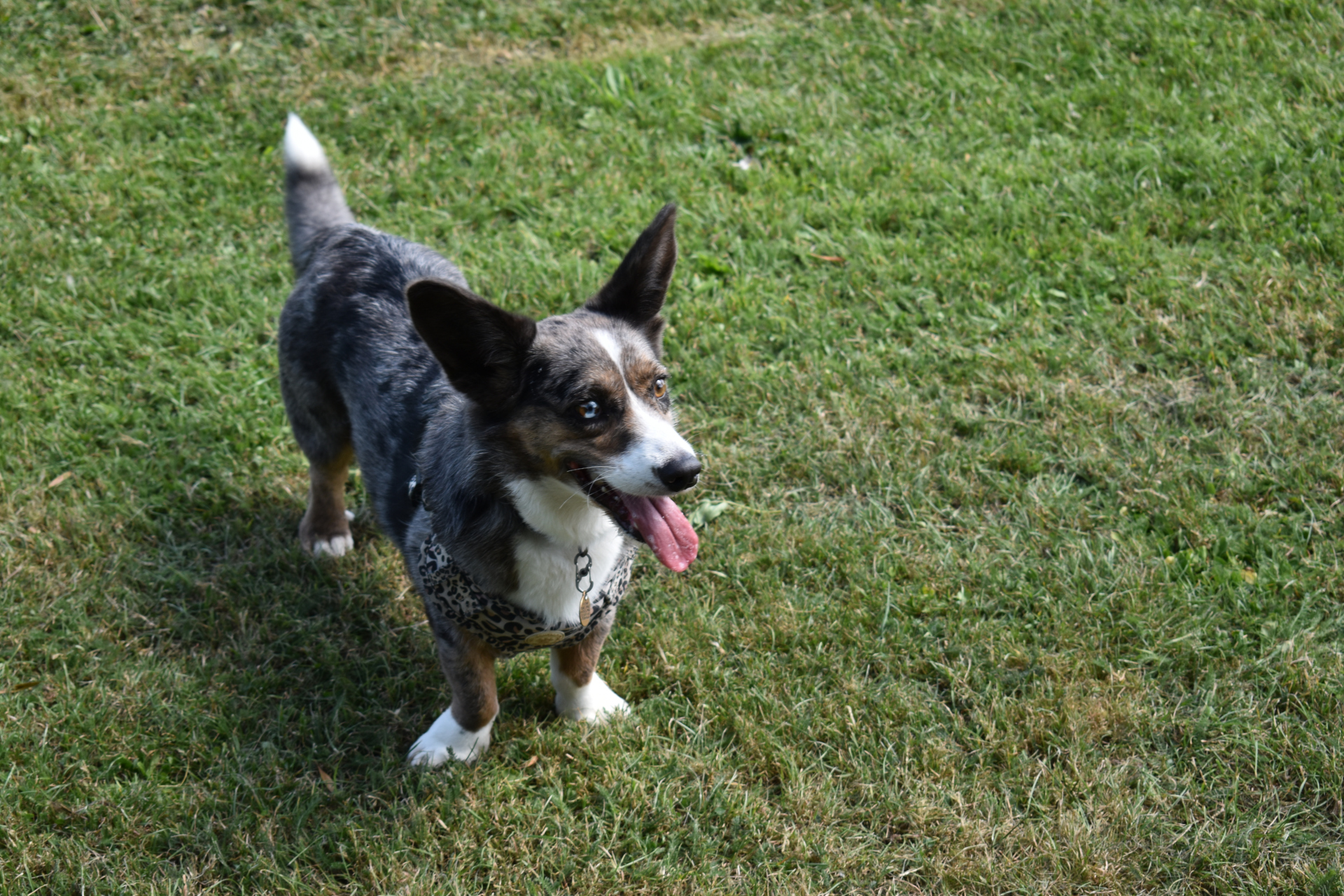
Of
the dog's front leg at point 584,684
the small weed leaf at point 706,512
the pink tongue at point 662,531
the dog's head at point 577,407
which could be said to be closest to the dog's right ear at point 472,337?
the dog's head at point 577,407

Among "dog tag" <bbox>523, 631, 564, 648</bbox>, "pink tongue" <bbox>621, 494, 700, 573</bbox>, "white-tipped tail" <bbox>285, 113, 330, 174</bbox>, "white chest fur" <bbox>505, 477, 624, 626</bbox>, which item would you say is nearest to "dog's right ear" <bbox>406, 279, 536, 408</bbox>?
"white chest fur" <bbox>505, 477, 624, 626</bbox>

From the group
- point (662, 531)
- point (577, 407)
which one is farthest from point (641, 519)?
point (577, 407)

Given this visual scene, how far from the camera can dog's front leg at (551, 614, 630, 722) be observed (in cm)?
334

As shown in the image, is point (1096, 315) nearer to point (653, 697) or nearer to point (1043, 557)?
point (1043, 557)

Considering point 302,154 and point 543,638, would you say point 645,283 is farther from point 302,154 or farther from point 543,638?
point 302,154

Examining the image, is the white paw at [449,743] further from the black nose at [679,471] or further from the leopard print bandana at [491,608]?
the black nose at [679,471]

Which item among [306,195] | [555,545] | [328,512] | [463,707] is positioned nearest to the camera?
[555,545]

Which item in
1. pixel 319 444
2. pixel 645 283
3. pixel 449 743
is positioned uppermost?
pixel 645 283

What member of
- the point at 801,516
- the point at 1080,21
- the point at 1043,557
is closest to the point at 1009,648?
the point at 1043,557

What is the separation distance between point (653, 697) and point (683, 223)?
9.98ft

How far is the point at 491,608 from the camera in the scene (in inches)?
118

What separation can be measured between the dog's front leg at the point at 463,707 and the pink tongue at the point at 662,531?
72cm

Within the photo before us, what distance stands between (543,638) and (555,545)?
300 mm

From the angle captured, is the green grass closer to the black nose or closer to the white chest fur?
the white chest fur
